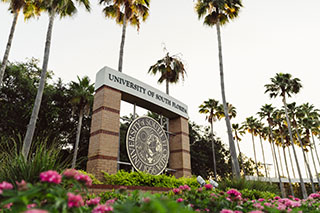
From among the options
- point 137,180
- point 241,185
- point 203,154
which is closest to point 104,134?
point 137,180

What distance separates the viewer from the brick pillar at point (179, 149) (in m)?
12.6

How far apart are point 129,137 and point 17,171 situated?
6295mm

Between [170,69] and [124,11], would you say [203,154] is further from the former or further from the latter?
[124,11]

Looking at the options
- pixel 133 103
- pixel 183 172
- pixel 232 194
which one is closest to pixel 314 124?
pixel 183 172

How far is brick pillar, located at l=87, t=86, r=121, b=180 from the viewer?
8.76m

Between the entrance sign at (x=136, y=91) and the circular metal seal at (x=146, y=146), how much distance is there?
1068mm

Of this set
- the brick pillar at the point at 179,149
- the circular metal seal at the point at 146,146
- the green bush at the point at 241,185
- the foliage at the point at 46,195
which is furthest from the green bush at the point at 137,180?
the foliage at the point at 46,195

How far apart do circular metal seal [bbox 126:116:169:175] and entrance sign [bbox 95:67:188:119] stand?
107 cm

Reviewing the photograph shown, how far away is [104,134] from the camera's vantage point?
9.15 metres

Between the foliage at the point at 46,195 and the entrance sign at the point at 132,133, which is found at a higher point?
the entrance sign at the point at 132,133

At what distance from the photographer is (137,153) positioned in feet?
33.0

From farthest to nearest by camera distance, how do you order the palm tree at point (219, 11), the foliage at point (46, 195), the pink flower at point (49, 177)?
the palm tree at point (219, 11) < the pink flower at point (49, 177) < the foliage at point (46, 195)

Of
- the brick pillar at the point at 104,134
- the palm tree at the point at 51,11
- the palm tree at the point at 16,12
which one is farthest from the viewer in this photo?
the palm tree at the point at 16,12

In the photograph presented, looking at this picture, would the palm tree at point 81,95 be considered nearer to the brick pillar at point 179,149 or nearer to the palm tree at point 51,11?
the palm tree at point 51,11
